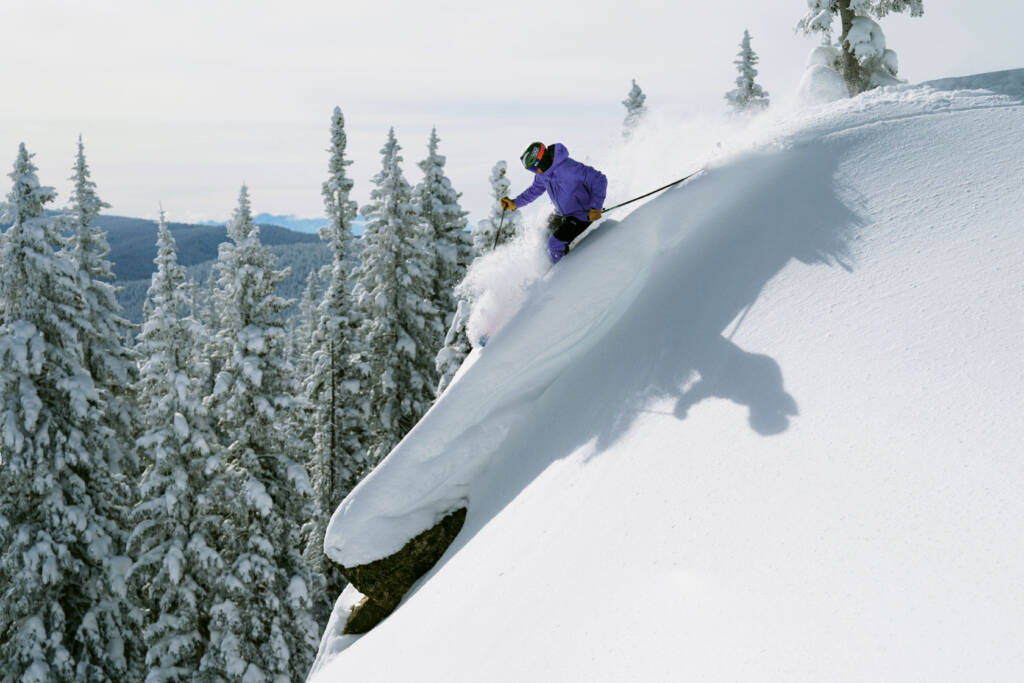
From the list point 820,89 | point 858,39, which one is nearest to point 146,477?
point 820,89

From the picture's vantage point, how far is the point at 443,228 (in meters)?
28.1

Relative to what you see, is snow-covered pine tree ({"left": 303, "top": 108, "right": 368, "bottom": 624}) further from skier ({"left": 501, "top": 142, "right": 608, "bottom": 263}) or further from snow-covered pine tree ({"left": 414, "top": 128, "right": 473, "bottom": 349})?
skier ({"left": 501, "top": 142, "right": 608, "bottom": 263})

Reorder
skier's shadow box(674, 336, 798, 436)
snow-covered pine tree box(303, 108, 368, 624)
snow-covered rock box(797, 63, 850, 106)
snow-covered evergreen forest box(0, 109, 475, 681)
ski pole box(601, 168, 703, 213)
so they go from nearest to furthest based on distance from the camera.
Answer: skier's shadow box(674, 336, 798, 436) < ski pole box(601, 168, 703, 213) < snow-covered rock box(797, 63, 850, 106) < snow-covered evergreen forest box(0, 109, 475, 681) < snow-covered pine tree box(303, 108, 368, 624)

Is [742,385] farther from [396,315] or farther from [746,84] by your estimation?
[746,84]

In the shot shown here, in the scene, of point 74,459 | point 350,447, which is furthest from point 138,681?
point 350,447

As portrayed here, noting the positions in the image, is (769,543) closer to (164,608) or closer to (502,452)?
(502,452)

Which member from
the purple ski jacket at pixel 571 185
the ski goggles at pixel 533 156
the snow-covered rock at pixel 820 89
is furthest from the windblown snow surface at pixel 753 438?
the snow-covered rock at pixel 820 89

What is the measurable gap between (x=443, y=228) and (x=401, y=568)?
20.8m

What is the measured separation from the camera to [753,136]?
1070cm

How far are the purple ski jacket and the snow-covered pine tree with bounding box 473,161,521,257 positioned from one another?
9.40m

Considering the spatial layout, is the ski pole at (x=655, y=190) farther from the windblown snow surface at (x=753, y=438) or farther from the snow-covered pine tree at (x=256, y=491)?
the snow-covered pine tree at (x=256, y=491)

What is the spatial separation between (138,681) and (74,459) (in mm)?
5944

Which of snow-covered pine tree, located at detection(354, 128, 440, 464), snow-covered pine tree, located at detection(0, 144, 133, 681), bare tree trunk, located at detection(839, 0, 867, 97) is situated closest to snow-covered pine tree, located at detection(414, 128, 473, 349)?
snow-covered pine tree, located at detection(354, 128, 440, 464)

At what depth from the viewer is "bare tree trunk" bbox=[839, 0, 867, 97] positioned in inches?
792
